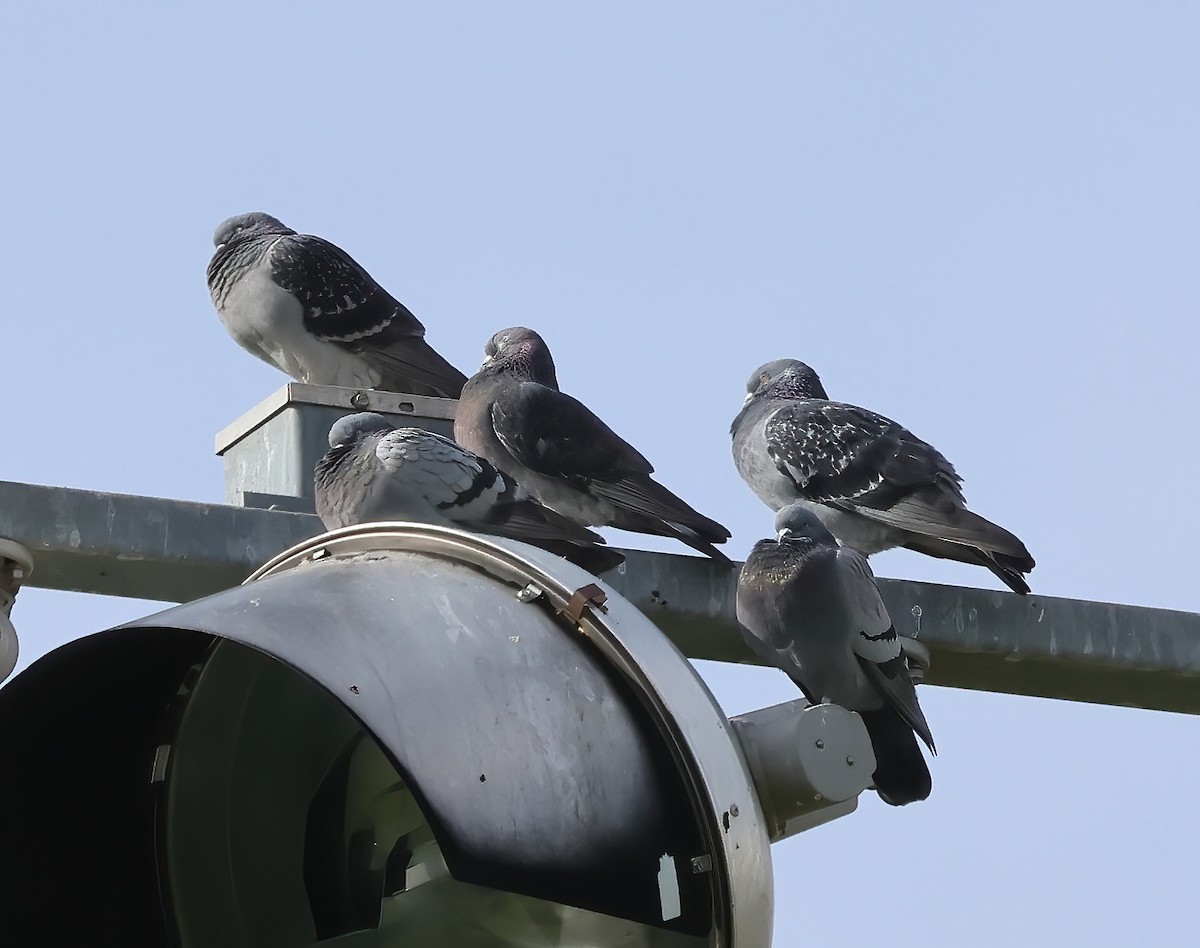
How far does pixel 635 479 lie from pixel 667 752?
14.1 ft

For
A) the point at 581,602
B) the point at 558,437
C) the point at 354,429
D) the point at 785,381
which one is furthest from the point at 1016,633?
the point at 785,381

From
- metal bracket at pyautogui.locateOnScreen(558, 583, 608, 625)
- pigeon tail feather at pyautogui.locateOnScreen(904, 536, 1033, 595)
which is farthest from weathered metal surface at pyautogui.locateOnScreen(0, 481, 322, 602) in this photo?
pigeon tail feather at pyautogui.locateOnScreen(904, 536, 1033, 595)

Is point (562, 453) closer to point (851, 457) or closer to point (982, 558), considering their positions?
point (851, 457)

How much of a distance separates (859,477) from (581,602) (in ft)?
16.0

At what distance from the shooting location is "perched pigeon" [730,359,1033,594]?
559cm

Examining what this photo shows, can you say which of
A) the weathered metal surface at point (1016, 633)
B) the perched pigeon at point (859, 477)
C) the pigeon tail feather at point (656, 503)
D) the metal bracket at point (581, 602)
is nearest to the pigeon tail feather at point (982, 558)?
the perched pigeon at point (859, 477)

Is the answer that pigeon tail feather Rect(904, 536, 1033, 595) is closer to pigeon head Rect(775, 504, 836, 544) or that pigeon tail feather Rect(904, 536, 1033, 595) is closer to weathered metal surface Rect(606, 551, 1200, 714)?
pigeon head Rect(775, 504, 836, 544)

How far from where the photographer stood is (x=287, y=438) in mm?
3051

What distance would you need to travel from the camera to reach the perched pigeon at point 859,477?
5.59m

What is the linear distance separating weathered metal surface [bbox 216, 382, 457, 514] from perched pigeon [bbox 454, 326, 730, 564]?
6.15 feet

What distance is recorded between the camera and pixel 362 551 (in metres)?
1.32

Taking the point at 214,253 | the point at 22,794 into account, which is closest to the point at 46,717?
the point at 22,794

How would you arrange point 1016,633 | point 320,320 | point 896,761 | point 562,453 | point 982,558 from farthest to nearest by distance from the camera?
point 320,320 < point 562,453 < point 982,558 < point 896,761 < point 1016,633

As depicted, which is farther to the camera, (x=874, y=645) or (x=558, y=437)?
(x=558, y=437)
